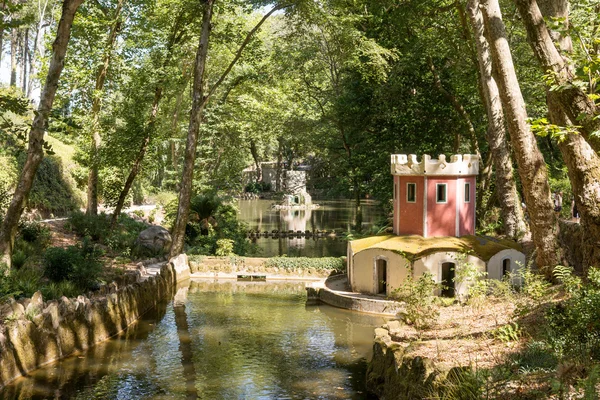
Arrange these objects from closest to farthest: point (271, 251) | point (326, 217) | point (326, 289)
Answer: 1. point (326, 289)
2. point (271, 251)
3. point (326, 217)

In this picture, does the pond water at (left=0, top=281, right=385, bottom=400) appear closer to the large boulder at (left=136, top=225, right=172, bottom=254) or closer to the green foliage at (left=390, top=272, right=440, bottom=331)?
the green foliage at (left=390, top=272, right=440, bottom=331)

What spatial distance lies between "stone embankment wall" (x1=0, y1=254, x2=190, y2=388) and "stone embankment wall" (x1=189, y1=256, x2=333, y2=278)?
8.52 metres

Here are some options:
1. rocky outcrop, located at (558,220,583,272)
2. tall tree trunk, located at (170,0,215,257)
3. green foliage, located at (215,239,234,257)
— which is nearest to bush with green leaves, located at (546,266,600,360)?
rocky outcrop, located at (558,220,583,272)

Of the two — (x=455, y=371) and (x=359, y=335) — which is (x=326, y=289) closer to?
(x=359, y=335)

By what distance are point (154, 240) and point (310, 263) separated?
861 cm

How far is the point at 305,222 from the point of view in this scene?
56.4 metres

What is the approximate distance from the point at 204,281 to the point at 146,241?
5.13 metres

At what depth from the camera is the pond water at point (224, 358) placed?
1422 cm

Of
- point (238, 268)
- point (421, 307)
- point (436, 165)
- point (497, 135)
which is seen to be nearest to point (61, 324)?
point (421, 307)

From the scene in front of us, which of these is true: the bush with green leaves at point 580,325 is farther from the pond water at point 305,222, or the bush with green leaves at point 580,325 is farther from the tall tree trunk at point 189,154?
the pond water at point 305,222

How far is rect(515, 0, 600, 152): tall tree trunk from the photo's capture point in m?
9.23

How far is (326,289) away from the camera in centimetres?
2558

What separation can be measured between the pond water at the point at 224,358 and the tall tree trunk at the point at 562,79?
7.59 metres

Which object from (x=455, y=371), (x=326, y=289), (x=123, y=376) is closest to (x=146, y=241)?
(x=326, y=289)
